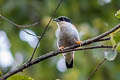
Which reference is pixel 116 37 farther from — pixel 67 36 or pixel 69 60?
pixel 69 60

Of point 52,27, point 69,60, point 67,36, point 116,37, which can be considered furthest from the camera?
point 52,27

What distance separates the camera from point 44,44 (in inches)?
239

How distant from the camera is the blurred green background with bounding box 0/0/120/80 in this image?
17.4ft

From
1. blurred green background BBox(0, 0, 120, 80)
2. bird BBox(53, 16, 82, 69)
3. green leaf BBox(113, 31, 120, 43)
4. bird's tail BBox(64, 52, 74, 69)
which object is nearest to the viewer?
green leaf BBox(113, 31, 120, 43)

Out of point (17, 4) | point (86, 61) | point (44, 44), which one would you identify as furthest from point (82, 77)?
point (17, 4)

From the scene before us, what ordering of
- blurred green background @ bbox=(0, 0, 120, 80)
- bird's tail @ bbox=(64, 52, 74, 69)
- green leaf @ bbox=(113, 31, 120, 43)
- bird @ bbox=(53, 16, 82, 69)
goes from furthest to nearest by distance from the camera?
blurred green background @ bbox=(0, 0, 120, 80) → bird's tail @ bbox=(64, 52, 74, 69) → bird @ bbox=(53, 16, 82, 69) → green leaf @ bbox=(113, 31, 120, 43)

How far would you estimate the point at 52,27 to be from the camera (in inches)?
218

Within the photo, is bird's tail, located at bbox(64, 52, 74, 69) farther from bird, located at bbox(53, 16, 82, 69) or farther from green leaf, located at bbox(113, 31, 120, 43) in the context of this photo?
green leaf, located at bbox(113, 31, 120, 43)

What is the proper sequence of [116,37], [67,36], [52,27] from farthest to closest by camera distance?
[52,27] < [67,36] < [116,37]

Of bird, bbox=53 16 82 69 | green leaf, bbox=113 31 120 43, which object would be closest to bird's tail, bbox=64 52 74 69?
bird, bbox=53 16 82 69

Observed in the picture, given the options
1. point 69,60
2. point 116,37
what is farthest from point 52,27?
point 116,37

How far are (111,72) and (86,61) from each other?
0.43 metres

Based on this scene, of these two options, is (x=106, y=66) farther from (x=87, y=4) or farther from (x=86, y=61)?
(x=87, y=4)

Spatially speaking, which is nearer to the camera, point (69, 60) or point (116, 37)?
point (116, 37)
